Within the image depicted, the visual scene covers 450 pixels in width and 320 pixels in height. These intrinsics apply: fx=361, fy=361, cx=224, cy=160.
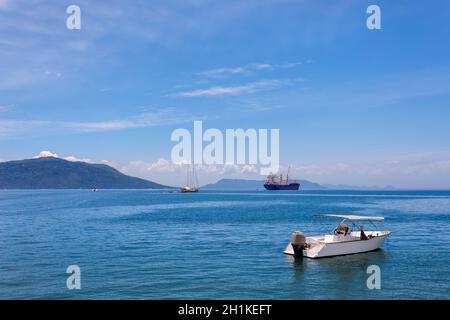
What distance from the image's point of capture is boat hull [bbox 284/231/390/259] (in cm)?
3852

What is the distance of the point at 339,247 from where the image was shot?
39.6 metres

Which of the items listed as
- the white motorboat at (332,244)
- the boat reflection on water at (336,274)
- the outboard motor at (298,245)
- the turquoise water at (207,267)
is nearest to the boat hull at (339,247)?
the white motorboat at (332,244)

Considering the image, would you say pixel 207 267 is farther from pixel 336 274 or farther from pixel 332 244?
pixel 332 244

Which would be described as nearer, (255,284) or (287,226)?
(255,284)

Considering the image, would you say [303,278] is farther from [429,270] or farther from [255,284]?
[429,270]

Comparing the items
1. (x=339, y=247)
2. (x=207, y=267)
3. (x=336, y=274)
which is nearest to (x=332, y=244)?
(x=339, y=247)

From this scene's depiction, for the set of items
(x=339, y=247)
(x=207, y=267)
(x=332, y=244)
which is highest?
(x=332, y=244)

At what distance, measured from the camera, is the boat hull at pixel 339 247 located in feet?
126

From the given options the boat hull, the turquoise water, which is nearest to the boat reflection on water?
the turquoise water

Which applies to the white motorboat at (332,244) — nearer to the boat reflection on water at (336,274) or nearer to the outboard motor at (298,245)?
the outboard motor at (298,245)

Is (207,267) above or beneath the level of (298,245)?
beneath

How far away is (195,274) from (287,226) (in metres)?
38.0
